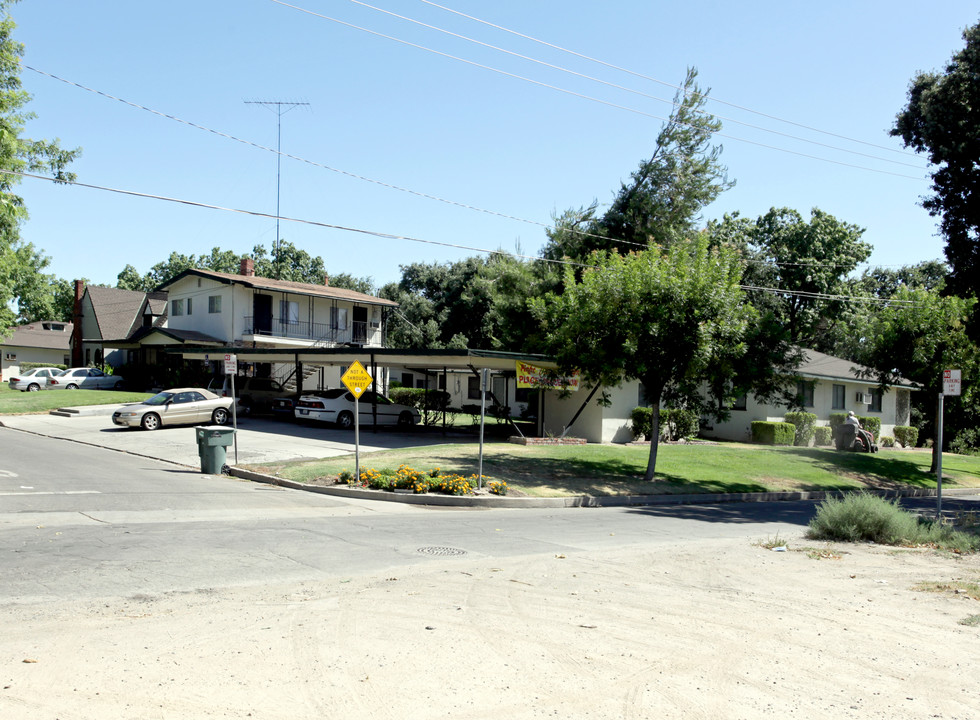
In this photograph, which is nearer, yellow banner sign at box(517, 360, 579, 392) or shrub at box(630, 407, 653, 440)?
yellow banner sign at box(517, 360, 579, 392)

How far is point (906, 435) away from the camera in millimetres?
39250

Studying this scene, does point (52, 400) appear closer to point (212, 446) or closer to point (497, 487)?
point (212, 446)

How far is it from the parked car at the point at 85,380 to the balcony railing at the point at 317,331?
960 centimetres

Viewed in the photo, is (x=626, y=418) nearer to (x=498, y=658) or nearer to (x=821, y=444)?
(x=821, y=444)

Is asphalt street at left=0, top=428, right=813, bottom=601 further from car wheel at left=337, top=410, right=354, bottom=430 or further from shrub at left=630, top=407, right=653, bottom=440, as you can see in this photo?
car wheel at left=337, top=410, right=354, bottom=430

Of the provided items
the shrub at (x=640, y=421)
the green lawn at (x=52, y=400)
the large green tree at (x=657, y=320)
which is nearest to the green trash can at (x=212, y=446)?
the large green tree at (x=657, y=320)

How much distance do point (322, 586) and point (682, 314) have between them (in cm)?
1217

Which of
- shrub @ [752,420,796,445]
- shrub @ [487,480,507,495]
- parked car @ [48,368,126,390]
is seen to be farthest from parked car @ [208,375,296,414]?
shrub @ [752,420,796,445]

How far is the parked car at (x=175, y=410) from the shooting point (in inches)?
1054

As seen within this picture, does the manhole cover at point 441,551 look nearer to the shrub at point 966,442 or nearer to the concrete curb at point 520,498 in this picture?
the concrete curb at point 520,498

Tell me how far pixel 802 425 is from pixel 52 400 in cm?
3430

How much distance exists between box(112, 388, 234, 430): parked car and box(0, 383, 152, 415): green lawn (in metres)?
8.26

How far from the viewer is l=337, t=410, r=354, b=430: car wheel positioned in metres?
29.1

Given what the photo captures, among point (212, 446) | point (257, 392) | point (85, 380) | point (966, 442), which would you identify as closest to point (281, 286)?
point (257, 392)
